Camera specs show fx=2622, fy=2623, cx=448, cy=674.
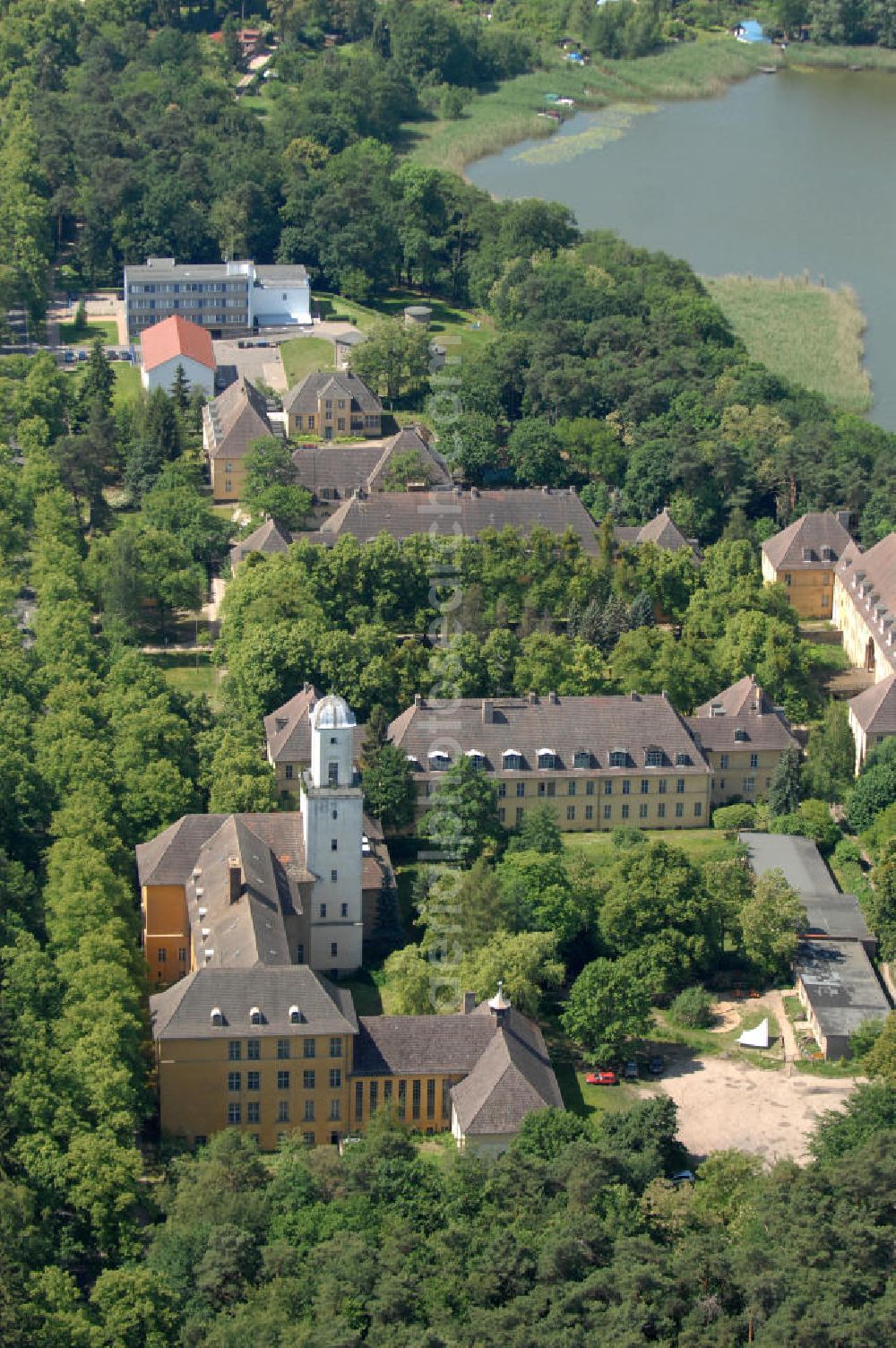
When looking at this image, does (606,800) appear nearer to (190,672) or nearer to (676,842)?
(676,842)

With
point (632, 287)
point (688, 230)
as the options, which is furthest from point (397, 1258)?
point (688, 230)

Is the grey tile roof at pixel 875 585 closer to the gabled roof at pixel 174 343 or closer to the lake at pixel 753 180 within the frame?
the lake at pixel 753 180

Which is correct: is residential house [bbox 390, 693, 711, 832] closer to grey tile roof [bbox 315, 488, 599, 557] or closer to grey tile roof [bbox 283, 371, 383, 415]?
grey tile roof [bbox 315, 488, 599, 557]

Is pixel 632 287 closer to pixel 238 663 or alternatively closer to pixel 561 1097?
pixel 238 663

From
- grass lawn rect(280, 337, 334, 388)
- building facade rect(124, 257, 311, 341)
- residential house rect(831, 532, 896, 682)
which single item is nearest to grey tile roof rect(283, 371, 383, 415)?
grass lawn rect(280, 337, 334, 388)

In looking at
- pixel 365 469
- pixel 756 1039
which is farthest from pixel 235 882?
pixel 365 469

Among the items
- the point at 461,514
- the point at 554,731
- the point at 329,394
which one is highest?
the point at 554,731

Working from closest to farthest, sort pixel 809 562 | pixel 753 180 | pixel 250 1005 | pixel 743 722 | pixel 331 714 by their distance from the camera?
1. pixel 250 1005
2. pixel 331 714
3. pixel 743 722
4. pixel 809 562
5. pixel 753 180
